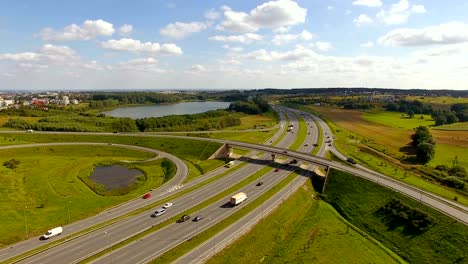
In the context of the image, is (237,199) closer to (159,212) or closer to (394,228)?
(159,212)

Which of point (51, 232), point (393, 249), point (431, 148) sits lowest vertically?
point (393, 249)

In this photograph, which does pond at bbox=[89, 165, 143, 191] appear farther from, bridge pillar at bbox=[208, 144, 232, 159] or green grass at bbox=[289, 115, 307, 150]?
green grass at bbox=[289, 115, 307, 150]

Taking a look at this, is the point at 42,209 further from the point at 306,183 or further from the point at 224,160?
the point at 306,183

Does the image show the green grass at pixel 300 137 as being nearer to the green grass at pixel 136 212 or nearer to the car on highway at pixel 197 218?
the green grass at pixel 136 212

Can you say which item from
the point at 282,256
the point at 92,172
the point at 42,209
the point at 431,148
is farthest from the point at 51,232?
the point at 431,148

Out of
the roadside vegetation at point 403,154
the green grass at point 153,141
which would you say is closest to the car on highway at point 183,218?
the green grass at point 153,141

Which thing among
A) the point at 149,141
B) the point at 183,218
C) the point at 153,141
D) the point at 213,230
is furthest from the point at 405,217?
the point at 149,141
